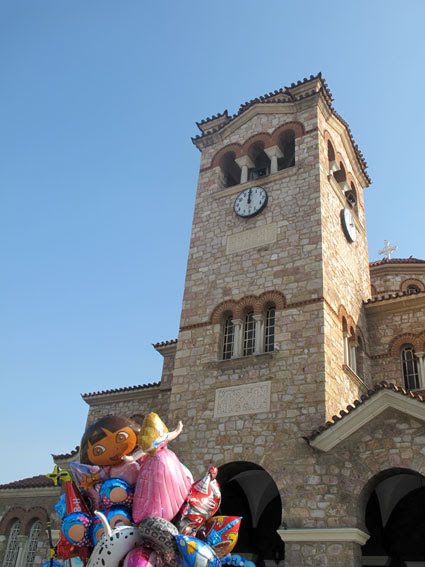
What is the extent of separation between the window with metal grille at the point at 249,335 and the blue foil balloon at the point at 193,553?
22.8 feet

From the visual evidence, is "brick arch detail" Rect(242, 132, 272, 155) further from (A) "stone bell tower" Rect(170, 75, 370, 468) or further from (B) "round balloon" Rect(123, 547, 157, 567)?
(B) "round balloon" Rect(123, 547, 157, 567)

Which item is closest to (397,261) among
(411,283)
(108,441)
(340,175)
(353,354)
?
(411,283)

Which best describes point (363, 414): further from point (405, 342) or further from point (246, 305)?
point (405, 342)

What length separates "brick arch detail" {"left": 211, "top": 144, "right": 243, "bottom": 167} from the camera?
16.0 metres

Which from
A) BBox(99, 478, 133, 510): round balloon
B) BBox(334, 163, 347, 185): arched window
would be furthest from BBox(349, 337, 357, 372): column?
BBox(99, 478, 133, 510): round balloon

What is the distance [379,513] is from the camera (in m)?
11.8

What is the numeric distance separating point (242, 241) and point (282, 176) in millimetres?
2056

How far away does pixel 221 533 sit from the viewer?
6602 mm

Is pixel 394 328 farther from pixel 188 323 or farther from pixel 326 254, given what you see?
pixel 188 323

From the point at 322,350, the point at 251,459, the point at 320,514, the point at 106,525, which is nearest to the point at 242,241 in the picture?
the point at 322,350

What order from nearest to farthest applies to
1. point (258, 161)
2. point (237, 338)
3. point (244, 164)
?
1. point (237, 338)
2. point (244, 164)
3. point (258, 161)

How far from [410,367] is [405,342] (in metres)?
0.63

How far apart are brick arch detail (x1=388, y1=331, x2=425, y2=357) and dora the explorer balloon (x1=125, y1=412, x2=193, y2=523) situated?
8.74 meters

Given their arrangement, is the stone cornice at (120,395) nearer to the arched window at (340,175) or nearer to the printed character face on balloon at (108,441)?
the arched window at (340,175)
